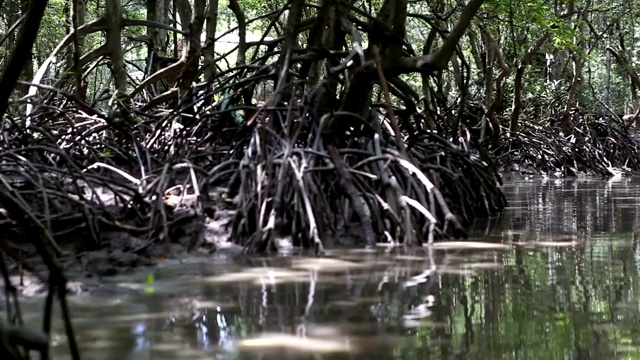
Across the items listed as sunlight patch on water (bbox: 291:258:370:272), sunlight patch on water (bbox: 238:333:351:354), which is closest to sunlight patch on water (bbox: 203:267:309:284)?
sunlight patch on water (bbox: 291:258:370:272)

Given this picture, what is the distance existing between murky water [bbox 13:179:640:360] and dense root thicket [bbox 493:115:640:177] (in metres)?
7.37

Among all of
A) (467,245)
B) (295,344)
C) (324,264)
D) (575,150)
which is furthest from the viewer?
(575,150)

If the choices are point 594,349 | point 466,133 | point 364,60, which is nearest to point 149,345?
point 594,349

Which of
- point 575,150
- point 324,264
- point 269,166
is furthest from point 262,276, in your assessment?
point 575,150

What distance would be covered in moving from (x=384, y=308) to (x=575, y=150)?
397 inches

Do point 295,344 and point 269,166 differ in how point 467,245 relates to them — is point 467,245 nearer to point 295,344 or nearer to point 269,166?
point 269,166

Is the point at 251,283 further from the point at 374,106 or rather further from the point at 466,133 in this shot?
the point at 466,133

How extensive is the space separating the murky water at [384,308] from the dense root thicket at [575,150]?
737cm

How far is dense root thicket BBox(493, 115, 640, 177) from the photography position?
1139 centimetres

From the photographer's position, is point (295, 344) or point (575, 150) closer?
point (295, 344)

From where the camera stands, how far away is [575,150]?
1195cm

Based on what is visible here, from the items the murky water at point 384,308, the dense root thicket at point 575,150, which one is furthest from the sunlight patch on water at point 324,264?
the dense root thicket at point 575,150

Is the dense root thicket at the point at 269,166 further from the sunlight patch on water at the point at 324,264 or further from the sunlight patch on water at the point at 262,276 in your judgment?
the sunlight patch on water at the point at 262,276

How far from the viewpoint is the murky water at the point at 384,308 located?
2137 millimetres
